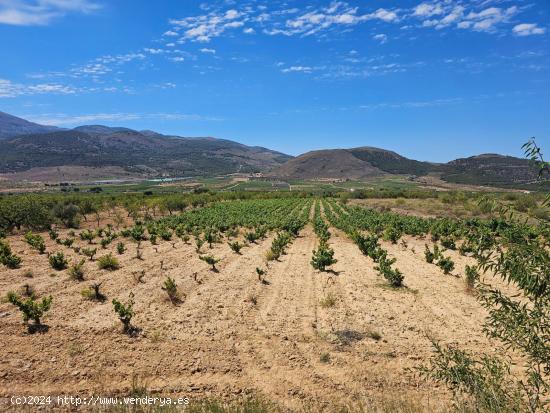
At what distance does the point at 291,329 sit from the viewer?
1084cm

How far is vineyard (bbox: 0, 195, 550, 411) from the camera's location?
498cm

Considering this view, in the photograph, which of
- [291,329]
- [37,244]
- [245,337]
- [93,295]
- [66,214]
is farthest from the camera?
[66,214]

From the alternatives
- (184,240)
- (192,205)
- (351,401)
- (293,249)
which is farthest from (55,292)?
(192,205)

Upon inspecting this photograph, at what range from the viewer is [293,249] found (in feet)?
88.0

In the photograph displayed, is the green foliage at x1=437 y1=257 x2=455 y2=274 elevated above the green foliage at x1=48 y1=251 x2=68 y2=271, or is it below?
above

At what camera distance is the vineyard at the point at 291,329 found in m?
4.98

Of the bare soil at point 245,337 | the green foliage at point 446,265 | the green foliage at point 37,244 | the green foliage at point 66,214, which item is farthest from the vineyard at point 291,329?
the green foliage at point 66,214

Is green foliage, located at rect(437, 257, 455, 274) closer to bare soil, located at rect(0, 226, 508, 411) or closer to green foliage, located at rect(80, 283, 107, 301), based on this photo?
bare soil, located at rect(0, 226, 508, 411)

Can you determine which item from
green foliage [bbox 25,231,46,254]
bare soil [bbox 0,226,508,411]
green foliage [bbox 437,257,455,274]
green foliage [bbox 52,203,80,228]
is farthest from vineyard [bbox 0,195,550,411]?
green foliage [bbox 52,203,80,228]

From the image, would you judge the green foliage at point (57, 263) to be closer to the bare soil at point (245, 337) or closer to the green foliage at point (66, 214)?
the bare soil at point (245, 337)

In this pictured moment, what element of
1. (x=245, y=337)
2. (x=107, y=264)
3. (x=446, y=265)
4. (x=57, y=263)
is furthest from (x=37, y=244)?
(x=446, y=265)

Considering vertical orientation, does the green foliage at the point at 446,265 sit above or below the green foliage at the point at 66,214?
above

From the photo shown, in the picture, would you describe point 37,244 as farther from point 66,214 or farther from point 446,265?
point 446,265

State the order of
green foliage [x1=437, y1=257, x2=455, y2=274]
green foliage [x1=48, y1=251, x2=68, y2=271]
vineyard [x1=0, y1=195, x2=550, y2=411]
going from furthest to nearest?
green foliage [x1=437, y1=257, x2=455, y2=274] → green foliage [x1=48, y1=251, x2=68, y2=271] → vineyard [x1=0, y1=195, x2=550, y2=411]
